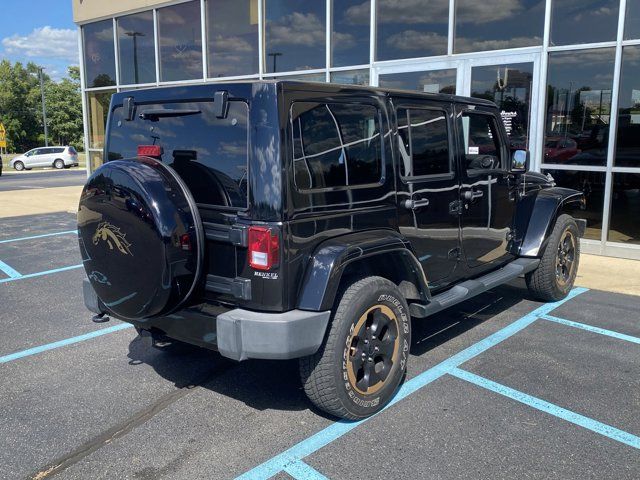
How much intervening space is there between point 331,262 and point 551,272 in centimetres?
312

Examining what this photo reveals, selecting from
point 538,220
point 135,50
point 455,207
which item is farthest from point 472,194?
point 135,50

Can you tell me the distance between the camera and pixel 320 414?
3.47 metres

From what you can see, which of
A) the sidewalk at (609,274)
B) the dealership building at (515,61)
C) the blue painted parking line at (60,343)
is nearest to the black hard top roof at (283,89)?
the blue painted parking line at (60,343)

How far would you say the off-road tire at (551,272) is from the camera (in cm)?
535

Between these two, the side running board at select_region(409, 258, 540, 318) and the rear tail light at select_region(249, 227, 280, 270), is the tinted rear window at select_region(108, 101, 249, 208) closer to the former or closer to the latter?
the rear tail light at select_region(249, 227, 280, 270)

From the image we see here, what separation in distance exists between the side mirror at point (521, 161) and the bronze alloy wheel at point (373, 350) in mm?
2258

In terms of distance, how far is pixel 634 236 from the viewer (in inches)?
301

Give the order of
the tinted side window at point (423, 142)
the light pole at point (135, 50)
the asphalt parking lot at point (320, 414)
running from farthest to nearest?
the light pole at point (135, 50)
the tinted side window at point (423, 142)
the asphalt parking lot at point (320, 414)

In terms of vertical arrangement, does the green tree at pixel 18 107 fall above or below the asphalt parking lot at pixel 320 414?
above

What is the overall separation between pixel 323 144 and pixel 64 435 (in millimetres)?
2211

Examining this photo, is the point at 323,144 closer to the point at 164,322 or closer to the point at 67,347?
the point at 164,322

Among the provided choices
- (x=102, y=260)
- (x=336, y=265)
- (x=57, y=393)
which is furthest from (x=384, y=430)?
(x=57, y=393)

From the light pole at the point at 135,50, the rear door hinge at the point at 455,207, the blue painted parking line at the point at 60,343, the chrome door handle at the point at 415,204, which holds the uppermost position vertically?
the light pole at the point at 135,50

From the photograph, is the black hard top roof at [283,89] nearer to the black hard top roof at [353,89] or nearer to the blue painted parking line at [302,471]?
the black hard top roof at [353,89]
